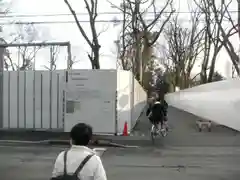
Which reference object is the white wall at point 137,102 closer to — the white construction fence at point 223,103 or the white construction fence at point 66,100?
the white construction fence at point 223,103

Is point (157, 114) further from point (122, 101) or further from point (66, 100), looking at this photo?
point (66, 100)

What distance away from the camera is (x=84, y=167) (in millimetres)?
3613

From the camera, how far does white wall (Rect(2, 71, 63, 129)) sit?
18.0 metres

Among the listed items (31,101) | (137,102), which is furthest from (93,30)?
(31,101)

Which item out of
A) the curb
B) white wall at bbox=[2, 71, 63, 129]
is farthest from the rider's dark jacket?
white wall at bbox=[2, 71, 63, 129]

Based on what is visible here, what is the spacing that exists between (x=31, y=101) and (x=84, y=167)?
1495 centimetres

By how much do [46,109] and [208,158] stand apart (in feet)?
24.2

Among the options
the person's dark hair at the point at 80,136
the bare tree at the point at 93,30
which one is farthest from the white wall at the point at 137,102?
the person's dark hair at the point at 80,136

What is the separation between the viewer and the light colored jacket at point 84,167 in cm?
362

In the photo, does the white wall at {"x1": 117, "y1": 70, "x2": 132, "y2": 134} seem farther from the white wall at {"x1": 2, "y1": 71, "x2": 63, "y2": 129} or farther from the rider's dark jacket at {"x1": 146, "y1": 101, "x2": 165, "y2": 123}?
the white wall at {"x1": 2, "y1": 71, "x2": 63, "y2": 129}

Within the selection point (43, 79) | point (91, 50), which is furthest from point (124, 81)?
point (91, 50)

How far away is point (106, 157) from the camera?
13.0 m

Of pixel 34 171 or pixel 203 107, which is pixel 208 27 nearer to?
pixel 203 107

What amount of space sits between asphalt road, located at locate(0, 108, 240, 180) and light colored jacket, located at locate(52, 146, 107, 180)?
6.07 meters
